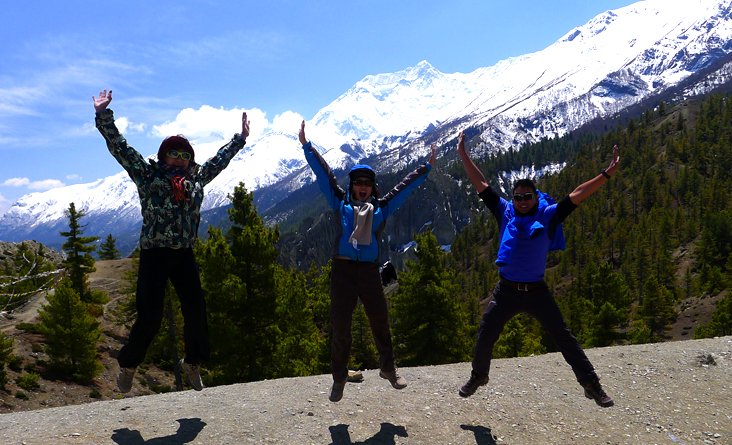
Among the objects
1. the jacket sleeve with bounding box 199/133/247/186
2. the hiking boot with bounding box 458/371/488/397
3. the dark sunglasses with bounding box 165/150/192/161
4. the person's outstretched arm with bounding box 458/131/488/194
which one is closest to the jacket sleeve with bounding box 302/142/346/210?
the jacket sleeve with bounding box 199/133/247/186

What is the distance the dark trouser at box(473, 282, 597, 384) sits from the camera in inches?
208

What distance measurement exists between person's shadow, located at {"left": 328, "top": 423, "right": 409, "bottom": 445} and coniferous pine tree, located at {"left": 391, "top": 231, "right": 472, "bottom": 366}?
16.5m

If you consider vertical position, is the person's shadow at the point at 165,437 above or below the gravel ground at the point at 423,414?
above

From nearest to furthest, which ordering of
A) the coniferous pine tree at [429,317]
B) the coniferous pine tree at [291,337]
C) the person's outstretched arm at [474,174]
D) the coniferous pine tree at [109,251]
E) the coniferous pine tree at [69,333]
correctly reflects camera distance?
the person's outstretched arm at [474,174]
the coniferous pine tree at [291,337]
the coniferous pine tree at [429,317]
the coniferous pine tree at [69,333]
the coniferous pine tree at [109,251]

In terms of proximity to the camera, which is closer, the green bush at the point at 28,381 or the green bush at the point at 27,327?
the green bush at the point at 28,381

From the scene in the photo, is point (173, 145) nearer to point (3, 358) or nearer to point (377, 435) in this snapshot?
point (377, 435)

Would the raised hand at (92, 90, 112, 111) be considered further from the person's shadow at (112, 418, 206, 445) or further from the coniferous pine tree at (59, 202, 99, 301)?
the coniferous pine tree at (59, 202, 99, 301)

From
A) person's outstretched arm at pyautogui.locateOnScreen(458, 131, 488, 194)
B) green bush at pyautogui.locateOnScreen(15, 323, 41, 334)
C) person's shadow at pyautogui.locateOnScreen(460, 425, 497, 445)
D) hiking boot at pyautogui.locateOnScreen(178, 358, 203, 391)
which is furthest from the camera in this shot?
green bush at pyautogui.locateOnScreen(15, 323, 41, 334)

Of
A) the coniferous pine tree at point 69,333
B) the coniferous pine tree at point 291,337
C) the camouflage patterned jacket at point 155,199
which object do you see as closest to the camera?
the camouflage patterned jacket at point 155,199

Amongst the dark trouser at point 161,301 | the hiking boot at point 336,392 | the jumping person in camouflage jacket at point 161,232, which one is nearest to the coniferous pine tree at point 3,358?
the jumping person in camouflage jacket at point 161,232

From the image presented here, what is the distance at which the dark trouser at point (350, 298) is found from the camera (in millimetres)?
5379

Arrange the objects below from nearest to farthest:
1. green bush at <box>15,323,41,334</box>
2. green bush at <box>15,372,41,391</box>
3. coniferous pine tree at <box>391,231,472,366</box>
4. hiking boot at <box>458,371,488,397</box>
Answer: hiking boot at <box>458,371,488,397</box>, coniferous pine tree at <box>391,231,472,366</box>, green bush at <box>15,372,41,391</box>, green bush at <box>15,323,41,334</box>

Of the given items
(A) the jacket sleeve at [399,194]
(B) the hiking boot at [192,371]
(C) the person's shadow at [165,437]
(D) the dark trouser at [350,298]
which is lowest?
(C) the person's shadow at [165,437]

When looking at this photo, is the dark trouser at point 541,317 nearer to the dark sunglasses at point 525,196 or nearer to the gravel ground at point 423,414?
the gravel ground at point 423,414
